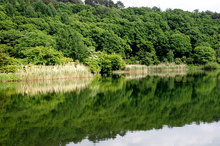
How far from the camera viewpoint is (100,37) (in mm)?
53719

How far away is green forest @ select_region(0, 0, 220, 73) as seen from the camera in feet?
110

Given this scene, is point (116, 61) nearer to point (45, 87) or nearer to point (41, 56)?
point (41, 56)

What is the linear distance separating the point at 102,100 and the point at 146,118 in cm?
415

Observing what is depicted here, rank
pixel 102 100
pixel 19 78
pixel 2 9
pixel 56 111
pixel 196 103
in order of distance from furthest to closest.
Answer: pixel 2 9 → pixel 19 78 → pixel 102 100 → pixel 196 103 → pixel 56 111

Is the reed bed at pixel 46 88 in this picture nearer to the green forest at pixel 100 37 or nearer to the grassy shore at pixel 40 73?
the grassy shore at pixel 40 73

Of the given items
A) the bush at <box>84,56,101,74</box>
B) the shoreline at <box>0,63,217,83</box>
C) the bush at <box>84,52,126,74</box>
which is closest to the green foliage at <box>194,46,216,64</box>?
the bush at <box>84,52,126,74</box>

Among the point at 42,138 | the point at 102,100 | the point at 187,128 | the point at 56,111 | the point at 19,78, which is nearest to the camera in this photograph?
the point at 42,138

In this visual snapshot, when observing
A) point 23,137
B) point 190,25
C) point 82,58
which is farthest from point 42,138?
point 190,25

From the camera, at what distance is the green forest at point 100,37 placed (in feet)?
110

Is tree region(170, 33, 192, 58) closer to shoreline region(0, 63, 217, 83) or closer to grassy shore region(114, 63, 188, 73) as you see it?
grassy shore region(114, 63, 188, 73)

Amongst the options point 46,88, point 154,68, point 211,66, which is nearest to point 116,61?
point 154,68

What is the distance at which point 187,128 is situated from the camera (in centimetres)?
782

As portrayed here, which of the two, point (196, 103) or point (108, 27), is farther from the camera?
point (108, 27)

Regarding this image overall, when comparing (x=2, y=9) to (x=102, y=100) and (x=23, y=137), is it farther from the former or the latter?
(x=23, y=137)
